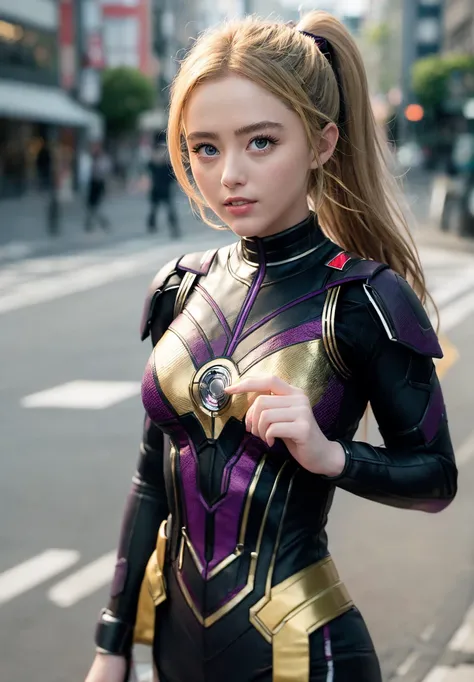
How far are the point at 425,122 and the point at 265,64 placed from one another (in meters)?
30.5

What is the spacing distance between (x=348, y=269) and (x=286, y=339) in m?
0.16

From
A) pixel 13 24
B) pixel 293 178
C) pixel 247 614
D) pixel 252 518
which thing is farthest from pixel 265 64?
pixel 13 24

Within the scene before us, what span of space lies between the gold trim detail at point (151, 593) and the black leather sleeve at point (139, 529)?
0.03m

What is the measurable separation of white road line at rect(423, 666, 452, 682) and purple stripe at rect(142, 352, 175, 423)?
233cm

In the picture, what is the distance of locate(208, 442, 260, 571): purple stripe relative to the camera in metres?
2.05

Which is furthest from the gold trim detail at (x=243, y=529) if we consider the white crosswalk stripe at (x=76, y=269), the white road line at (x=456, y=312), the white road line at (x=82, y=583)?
the white crosswalk stripe at (x=76, y=269)

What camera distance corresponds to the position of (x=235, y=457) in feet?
6.76

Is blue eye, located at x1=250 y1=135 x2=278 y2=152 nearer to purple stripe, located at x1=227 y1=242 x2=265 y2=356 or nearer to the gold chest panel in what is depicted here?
purple stripe, located at x1=227 y1=242 x2=265 y2=356

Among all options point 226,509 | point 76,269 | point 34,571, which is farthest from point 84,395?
point 76,269

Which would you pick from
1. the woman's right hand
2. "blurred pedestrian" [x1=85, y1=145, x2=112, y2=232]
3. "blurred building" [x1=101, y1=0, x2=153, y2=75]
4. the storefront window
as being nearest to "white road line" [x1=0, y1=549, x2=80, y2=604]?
the woman's right hand

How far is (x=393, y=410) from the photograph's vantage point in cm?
203

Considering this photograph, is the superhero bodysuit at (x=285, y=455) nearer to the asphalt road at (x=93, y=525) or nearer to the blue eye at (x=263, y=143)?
the blue eye at (x=263, y=143)

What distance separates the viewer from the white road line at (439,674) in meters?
4.12

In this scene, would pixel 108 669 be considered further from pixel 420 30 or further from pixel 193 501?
pixel 420 30
